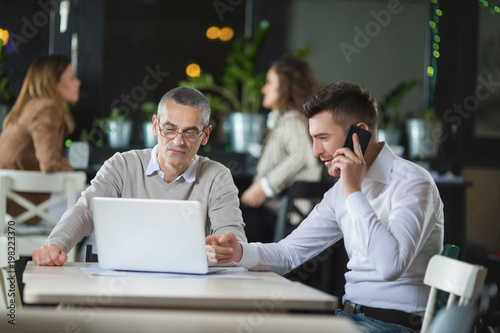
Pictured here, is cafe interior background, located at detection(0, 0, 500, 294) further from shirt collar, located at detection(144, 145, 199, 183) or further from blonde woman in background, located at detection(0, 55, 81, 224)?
shirt collar, located at detection(144, 145, 199, 183)

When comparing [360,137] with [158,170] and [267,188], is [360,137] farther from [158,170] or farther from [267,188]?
[267,188]

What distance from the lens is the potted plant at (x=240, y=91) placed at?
5512mm

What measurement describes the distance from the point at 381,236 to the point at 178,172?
0.83 metres

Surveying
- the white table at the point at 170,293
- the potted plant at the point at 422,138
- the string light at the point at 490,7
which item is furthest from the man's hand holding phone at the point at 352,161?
the string light at the point at 490,7

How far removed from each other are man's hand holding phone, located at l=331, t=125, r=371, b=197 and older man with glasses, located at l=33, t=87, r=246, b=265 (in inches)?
18.8

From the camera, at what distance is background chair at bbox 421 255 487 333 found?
1.75 meters

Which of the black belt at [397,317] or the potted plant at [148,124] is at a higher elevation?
the potted plant at [148,124]

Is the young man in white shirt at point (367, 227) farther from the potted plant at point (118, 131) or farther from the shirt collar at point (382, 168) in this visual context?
the potted plant at point (118, 131)

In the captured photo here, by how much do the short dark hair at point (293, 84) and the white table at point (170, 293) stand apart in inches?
108

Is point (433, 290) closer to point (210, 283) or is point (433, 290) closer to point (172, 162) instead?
point (210, 283)

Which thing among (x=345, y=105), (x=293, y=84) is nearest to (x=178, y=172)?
(x=345, y=105)

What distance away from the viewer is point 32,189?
3.66 meters

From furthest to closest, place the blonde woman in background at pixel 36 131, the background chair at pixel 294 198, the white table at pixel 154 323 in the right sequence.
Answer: the blonde woman in background at pixel 36 131, the background chair at pixel 294 198, the white table at pixel 154 323

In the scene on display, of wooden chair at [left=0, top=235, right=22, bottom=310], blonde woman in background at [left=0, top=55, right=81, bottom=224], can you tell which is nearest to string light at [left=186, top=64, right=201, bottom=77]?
blonde woman in background at [left=0, top=55, right=81, bottom=224]
